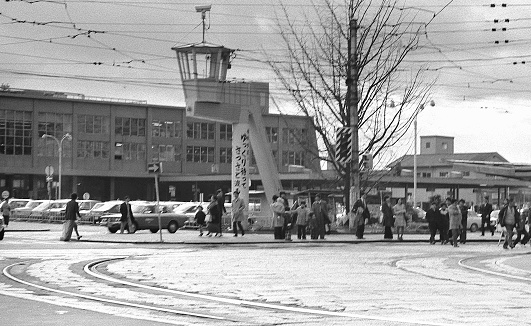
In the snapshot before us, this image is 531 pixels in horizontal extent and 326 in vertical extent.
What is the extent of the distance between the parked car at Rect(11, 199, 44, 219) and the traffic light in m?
29.2

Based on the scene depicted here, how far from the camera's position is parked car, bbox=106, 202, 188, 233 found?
5244 cm

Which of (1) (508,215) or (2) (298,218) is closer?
(1) (508,215)

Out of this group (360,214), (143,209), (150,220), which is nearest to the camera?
(360,214)

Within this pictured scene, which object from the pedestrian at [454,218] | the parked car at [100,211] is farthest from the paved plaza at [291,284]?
the parked car at [100,211]

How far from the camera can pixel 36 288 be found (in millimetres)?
18609

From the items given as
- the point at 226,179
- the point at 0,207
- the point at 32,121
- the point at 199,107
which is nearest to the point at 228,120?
the point at 199,107

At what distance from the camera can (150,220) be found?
173 feet

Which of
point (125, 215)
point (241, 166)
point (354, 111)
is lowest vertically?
point (125, 215)

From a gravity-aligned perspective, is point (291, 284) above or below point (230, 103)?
below

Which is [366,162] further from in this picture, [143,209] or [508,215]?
[508,215]

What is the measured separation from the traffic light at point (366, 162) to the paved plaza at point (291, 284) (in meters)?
20.5

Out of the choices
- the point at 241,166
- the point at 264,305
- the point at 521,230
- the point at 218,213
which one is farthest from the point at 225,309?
the point at 241,166

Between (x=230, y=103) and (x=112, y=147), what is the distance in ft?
233

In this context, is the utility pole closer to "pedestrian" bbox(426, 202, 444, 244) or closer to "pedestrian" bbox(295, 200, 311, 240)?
"pedestrian" bbox(295, 200, 311, 240)
